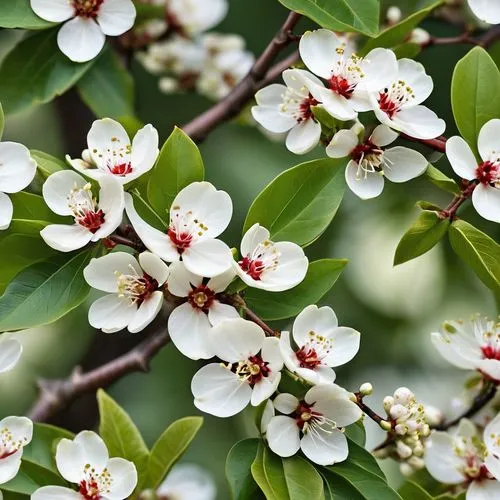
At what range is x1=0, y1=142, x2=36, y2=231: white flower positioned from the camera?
42.0 inches

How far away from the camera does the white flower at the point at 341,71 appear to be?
110 centimetres

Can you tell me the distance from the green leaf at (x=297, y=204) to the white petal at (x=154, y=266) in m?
0.12

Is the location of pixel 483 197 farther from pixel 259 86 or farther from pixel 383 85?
pixel 259 86

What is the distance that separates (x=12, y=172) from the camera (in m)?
1.08

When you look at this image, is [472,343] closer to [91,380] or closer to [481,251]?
[481,251]

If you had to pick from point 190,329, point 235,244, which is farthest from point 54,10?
point 235,244

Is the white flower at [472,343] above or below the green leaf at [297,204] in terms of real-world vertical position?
below

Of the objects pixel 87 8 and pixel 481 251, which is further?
pixel 87 8

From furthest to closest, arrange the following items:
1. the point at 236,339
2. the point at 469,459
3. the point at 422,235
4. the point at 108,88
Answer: the point at 108,88
the point at 469,459
the point at 422,235
the point at 236,339

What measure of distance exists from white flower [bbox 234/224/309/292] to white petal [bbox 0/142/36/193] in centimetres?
24

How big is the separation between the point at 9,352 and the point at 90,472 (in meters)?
0.16

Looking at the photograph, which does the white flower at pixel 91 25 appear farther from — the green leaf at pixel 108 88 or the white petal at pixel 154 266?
the white petal at pixel 154 266

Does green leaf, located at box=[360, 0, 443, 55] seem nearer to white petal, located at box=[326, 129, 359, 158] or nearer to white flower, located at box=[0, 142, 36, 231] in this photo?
white petal, located at box=[326, 129, 359, 158]

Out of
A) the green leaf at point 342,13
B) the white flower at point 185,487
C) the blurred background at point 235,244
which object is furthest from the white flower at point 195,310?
the blurred background at point 235,244
